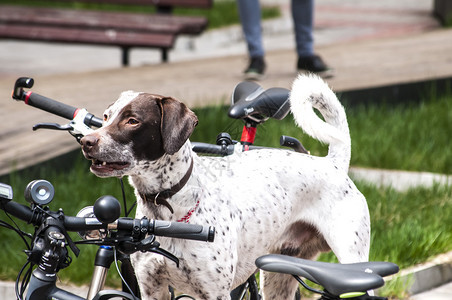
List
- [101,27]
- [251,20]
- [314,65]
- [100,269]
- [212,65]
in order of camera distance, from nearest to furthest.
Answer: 1. [100,269]
2. [251,20]
3. [314,65]
4. [212,65]
5. [101,27]

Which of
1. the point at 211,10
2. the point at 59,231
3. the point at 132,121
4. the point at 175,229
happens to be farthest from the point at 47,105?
the point at 211,10

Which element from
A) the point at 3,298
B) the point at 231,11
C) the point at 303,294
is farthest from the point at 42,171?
the point at 231,11

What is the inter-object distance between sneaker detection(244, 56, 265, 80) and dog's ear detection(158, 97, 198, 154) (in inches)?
236

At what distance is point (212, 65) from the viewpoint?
10281 mm

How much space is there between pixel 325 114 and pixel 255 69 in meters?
5.25

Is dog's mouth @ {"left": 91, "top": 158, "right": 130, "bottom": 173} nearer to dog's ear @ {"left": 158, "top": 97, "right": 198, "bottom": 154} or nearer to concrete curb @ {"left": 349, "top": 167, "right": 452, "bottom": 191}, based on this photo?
dog's ear @ {"left": 158, "top": 97, "right": 198, "bottom": 154}

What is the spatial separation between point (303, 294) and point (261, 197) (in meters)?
1.91

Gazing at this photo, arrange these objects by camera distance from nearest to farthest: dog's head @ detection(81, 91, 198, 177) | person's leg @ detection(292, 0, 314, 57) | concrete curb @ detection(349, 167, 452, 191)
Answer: dog's head @ detection(81, 91, 198, 177), concrete curb @ detection(349, 167, 452, 191), person's leg @ detection(292, 0, 314, 57)

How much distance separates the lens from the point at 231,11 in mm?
16156

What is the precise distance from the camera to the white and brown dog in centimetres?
267

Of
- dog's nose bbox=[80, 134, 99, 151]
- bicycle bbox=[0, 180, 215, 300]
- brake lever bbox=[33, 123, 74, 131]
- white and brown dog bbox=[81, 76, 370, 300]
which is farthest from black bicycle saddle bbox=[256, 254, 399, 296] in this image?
brake lever bbox=[33, 123, 74, 131]

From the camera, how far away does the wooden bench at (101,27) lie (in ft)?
34.4

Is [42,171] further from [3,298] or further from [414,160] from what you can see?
[414,160]

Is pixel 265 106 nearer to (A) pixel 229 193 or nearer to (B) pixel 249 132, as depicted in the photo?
(B) pixel 249 132
